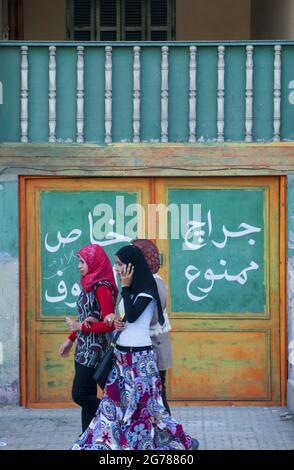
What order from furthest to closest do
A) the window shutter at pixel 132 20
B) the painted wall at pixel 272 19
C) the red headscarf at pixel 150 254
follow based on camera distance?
the window shutter at pixel 132 20 < the painted wall at pixel 272 19 < the red headscarf at pixel 150 254

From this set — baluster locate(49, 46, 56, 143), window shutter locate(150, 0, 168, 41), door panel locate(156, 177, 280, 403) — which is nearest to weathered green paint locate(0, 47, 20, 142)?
baluster locate(49, 46, 56, 143)

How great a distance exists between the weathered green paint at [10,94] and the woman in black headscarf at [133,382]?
300cm

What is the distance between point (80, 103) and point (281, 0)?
2.58 m

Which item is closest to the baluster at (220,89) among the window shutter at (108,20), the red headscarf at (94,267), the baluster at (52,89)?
the baluster at (52,89)

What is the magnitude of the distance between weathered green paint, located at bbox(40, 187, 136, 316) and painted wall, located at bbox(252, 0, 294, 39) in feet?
8.04

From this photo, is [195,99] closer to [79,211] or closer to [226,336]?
[79,211]

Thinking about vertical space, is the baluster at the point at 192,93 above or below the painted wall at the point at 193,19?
below

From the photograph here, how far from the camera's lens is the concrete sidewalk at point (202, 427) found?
29.6ft

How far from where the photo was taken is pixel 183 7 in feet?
43.0

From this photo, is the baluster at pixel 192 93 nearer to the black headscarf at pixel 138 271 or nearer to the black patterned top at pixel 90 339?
the black patterned top at pixel 90 339

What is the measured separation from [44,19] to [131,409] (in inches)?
259

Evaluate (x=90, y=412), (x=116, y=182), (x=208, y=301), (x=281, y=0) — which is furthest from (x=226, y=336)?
(x=281, y=0)

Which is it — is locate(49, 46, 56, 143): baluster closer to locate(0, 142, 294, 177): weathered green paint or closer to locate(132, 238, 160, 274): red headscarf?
locate(0, 142, 294, 177): weathered green paint

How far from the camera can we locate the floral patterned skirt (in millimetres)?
8000
